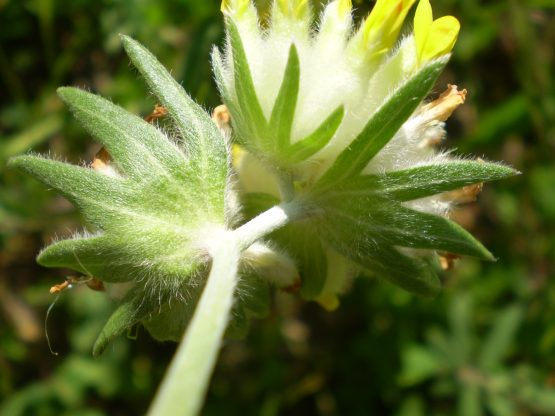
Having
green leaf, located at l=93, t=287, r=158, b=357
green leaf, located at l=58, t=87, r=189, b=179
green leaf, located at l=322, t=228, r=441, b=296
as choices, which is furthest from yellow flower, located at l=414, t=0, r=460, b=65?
green leaf, located at l=93, t=287, r=158, b=357

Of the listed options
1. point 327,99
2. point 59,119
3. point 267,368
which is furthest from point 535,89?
point 59,119

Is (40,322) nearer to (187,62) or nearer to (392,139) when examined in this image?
(187,62)

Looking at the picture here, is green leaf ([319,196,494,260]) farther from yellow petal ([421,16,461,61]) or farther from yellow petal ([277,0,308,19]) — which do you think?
yellow petal ([277,0,308,19])

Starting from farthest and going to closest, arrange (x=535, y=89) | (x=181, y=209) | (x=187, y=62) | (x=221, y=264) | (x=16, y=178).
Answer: (x=16, y=178) < (x=535, y=89) < (x=187, y=62) < (x=181, y=209) < (x=221, y=264)

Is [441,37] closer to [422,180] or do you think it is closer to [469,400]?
[422,180]

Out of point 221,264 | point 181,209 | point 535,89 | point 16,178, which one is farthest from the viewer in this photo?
point 16,178

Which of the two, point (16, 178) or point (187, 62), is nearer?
point (187, 62)

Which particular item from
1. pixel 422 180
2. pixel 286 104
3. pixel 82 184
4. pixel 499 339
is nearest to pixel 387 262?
pixel 422 180
